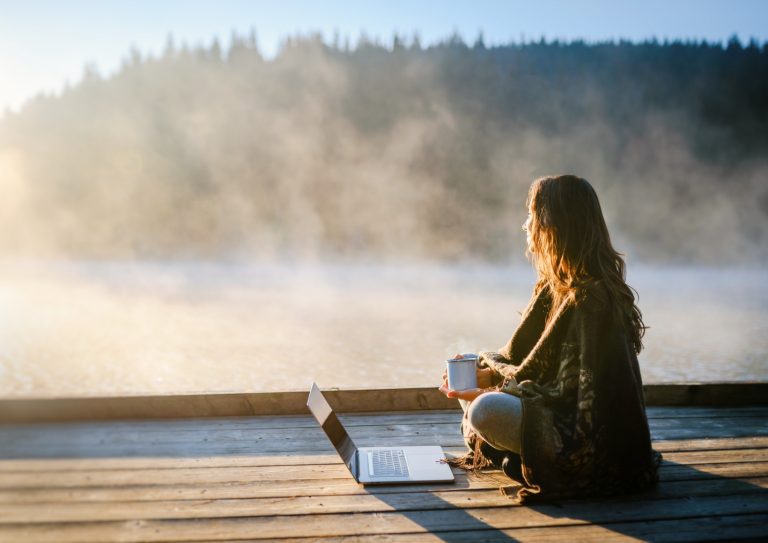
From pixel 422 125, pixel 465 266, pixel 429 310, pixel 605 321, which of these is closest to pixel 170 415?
pixel 605 321

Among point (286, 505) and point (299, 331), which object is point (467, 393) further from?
point (299, 331)

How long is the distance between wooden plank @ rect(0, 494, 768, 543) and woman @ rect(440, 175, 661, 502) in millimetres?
85

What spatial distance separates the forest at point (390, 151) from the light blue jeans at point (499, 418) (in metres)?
32.1

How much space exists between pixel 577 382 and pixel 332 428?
0.75 meters

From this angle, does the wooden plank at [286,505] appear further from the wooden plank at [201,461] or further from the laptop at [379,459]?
the wooden plank at [201,461]

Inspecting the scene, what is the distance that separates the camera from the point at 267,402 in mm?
2520

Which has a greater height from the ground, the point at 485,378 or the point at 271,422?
the point at 485,378

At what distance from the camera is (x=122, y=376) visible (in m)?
7.79

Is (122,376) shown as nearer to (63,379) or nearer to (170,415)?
(63,379)

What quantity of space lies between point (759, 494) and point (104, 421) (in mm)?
2469

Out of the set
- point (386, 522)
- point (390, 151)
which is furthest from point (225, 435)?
point (390, 151)

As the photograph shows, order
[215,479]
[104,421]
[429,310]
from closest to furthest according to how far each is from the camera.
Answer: [215,479]
[104,421]
[429,310]

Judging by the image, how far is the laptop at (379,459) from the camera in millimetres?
1696

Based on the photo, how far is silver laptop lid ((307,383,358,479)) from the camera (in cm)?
165
